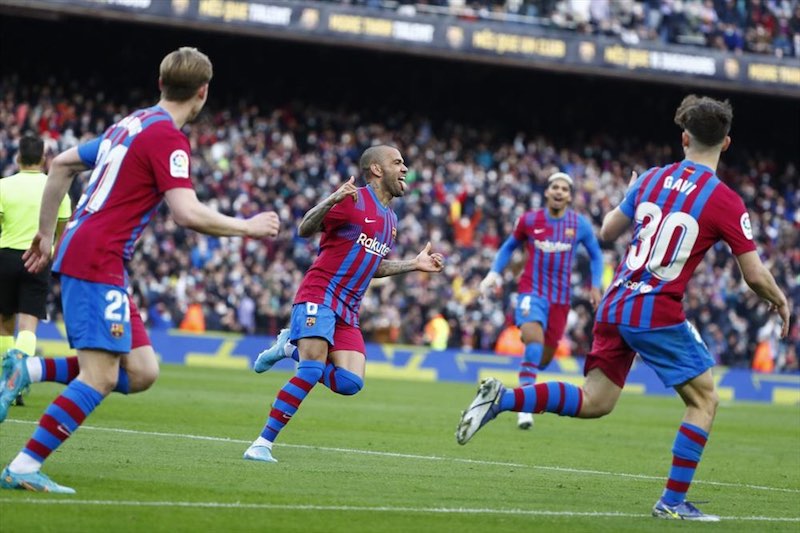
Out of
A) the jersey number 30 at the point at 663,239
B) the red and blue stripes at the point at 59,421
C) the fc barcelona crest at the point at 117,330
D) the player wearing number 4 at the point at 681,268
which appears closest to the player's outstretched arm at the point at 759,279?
the player wearing number 4 at the point at 681,268

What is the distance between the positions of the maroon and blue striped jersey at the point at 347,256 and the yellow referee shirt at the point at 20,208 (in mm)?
3536

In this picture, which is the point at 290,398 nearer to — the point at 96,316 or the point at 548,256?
the point at 96,316

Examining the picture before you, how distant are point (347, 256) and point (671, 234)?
321cm

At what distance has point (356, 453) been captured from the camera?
36.5 ft

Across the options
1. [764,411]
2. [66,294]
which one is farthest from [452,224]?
[66,294]

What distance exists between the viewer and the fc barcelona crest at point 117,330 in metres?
7.05

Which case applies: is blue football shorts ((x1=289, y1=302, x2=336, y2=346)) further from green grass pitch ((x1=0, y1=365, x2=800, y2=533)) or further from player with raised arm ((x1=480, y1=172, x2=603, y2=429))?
player with raised arm ((x1=480, y1=172, x2=603, y2=429))

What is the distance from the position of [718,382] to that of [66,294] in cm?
2276

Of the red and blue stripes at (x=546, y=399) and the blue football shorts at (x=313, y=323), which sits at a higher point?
the blue football shorts at (x=313, y=323)

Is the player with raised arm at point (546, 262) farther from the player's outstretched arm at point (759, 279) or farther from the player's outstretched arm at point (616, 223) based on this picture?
the player's outstretched arm at point (759, 279)

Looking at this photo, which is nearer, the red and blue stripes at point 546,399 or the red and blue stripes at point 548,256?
the red and blue stripes at point 546,399

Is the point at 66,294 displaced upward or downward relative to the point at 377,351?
upward

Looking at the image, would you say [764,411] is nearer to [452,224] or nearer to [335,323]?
[452,224]

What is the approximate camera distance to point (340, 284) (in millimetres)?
10320
